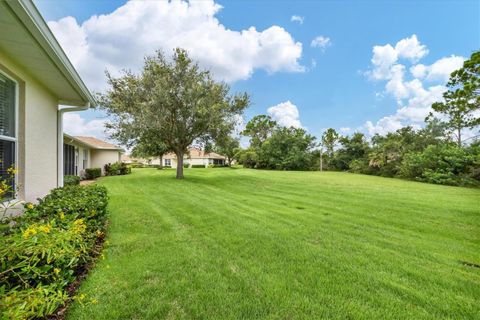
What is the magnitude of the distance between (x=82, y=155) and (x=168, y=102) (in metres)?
8.06

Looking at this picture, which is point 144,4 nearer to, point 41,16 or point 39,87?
point 39,87

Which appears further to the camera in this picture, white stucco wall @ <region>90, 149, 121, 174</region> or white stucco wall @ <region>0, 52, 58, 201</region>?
white stucco wall @ <region>90, 149, 121, 174</region>

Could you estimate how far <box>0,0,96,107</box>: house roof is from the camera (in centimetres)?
228

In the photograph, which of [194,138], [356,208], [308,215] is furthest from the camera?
[194,138]

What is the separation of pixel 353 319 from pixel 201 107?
13.2 meters

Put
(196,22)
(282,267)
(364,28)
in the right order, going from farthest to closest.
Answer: (364,28) → (196,22) → (282,267)

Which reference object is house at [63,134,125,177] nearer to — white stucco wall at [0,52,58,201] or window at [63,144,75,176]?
window at [63,144,75,176]

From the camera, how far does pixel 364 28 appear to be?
12.5 meters

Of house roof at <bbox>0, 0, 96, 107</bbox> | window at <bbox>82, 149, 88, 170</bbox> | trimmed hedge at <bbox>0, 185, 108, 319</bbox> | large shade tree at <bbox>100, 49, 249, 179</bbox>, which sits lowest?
trimmed hedge at <bbox>0, 185, 108, 319</bbox>

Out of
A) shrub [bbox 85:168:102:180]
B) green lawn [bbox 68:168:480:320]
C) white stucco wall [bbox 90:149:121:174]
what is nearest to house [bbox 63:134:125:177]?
white stucco wall [bbox 90:149:121:174]

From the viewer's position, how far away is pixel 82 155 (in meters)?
16.5

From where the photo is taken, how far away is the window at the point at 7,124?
3254mm

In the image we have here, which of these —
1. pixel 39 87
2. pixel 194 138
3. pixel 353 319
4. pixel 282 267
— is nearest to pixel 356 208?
pixel 282 267

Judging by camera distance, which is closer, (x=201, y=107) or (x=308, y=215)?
(x=308, y=215)
